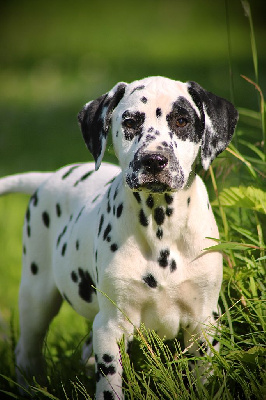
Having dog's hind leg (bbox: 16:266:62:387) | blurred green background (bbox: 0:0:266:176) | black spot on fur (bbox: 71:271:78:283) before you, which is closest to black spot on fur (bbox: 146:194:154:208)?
black spot on fur (bbox: 71:271:78:283)

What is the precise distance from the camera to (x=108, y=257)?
383 centimetres

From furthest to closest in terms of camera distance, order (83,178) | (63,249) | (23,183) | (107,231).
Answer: (23,183) → (83,178) → (63,249) → (107,231)

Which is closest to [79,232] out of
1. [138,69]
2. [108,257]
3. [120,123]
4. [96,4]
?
[108,257]

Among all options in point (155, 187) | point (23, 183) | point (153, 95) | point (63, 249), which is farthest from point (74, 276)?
point (153, 95)

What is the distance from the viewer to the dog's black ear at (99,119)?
12.9 ft

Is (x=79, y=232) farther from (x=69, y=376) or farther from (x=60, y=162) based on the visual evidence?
(x=60, y=162)

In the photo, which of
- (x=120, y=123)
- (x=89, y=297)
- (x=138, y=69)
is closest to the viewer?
(x=120, y=123)

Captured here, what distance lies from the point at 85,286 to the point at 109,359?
0.60 metres

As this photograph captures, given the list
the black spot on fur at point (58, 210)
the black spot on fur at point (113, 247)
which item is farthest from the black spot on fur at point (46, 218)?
the black spot on fur at point (113, 247)

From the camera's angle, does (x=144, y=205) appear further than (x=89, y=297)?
No

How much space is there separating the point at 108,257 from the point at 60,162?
6473 mm

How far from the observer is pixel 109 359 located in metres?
3.82

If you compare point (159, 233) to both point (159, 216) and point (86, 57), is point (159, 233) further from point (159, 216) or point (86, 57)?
point (86, 57)

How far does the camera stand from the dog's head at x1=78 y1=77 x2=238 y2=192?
3.52 metres
